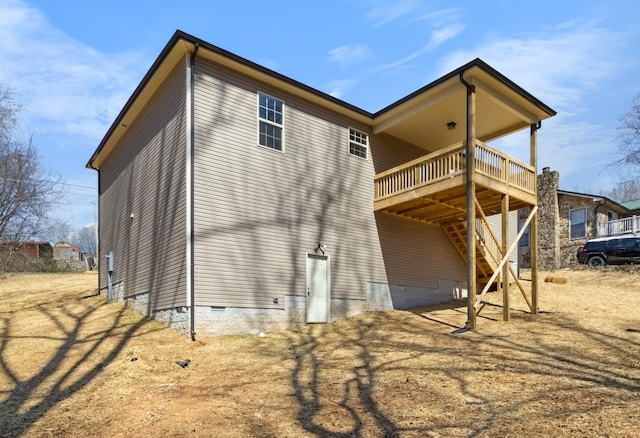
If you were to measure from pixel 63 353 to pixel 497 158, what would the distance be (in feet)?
37.8

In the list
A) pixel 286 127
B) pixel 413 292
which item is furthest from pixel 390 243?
pixel 286 127

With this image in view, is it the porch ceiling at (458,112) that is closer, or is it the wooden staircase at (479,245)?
the porch ceiling at (458,112)

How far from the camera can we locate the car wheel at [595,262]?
72.8ft

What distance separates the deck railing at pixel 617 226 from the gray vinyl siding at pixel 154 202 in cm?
2511

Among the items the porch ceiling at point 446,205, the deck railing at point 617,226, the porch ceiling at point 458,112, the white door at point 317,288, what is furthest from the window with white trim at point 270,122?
the deck railing at point 617,226

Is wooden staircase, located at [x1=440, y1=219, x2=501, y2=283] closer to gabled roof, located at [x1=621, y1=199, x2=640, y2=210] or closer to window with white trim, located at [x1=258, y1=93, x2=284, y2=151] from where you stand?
window with white trim, located at [x1=258, y1=93, x2=284, y2=151]

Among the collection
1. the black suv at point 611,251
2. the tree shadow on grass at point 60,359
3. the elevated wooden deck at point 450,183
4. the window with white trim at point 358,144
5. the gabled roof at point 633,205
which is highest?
the window with white trim at point 358,144

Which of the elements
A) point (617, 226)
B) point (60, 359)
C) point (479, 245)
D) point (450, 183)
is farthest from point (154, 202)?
point (617, 226)

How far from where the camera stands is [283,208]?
12391 millimetres

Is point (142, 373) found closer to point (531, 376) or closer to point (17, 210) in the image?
point (531, 376)

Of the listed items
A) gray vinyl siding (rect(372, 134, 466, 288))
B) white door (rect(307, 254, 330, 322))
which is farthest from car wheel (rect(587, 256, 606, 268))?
white door (rect(307, 254, 330, 322))

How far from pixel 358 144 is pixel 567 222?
1892cm

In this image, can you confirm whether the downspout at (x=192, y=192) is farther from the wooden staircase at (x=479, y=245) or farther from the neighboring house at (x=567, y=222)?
the neighboring house at (x=567, y=222)

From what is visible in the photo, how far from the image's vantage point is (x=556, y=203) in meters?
26.7
